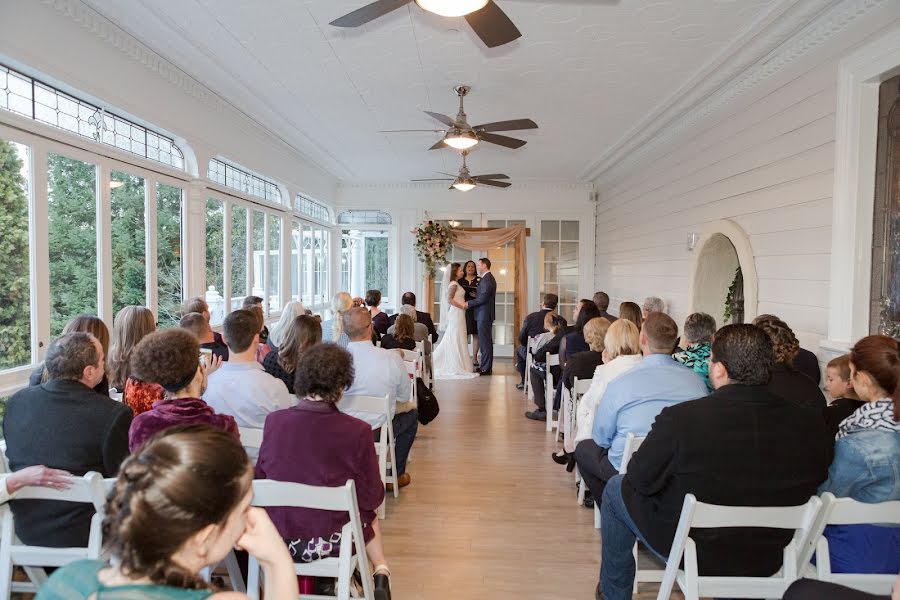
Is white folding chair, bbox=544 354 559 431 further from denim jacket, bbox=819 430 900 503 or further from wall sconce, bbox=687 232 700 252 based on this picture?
denim jacket, bbox=819 430 900 503

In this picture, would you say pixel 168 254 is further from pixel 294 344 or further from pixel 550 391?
pixel 550 391

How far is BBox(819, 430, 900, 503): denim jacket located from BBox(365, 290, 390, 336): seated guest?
14.9ft

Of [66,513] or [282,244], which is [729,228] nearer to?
[66,513]

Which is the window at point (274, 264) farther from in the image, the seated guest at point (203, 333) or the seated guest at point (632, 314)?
the seated guest at point (632, 314)

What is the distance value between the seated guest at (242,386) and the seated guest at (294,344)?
2.49ft

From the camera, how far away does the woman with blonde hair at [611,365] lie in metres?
3.45

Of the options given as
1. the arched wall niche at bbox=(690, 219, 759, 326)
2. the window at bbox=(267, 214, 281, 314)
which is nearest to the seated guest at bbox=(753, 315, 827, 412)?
the arched wall niche at bbox=(690, 219, 759, 326)

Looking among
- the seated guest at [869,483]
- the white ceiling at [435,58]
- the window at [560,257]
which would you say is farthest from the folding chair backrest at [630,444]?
the window at [560,257]

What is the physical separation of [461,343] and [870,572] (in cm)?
661

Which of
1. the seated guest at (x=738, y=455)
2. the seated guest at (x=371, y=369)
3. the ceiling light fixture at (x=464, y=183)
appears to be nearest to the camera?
the seated guest at (x=738, y=455)

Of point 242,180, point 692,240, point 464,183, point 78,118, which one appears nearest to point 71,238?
point 78,118

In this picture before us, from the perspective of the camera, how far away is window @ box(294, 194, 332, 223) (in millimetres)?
8844

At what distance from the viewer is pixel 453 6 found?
240 cm

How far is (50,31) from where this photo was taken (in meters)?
3.30
